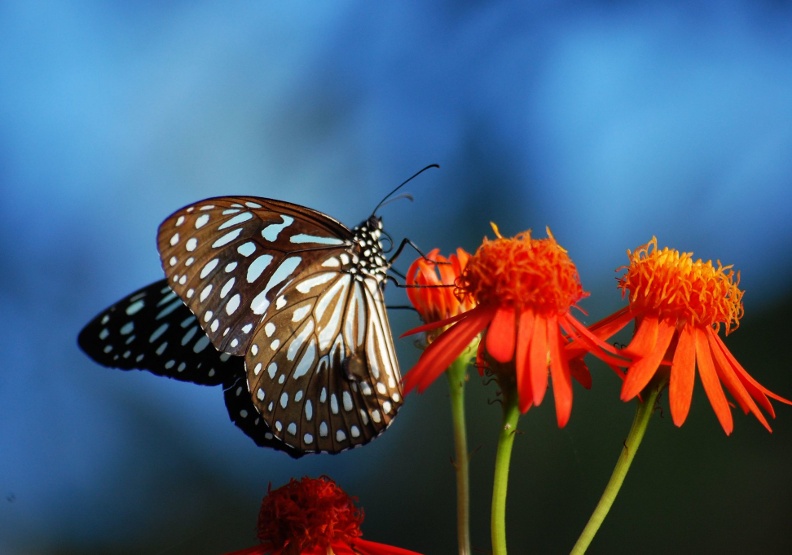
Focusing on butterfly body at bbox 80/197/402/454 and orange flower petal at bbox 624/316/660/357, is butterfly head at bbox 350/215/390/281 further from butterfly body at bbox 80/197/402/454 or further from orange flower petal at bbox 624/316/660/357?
orange flower petal at bbox 624/316/660/357

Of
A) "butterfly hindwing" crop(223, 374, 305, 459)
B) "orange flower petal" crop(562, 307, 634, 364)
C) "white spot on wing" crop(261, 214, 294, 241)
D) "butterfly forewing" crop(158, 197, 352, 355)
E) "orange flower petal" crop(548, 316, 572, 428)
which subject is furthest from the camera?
"butterfly hindwing" crop(223, 374, 305, 459)

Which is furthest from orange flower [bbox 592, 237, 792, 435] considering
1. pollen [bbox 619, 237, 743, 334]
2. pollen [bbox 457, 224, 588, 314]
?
pollen [bbox 457, 224, 588, 314]

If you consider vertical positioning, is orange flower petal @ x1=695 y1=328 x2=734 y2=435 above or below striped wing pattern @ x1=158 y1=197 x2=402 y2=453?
below

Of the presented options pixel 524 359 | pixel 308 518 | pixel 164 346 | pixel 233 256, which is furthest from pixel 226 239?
pixel 524 359

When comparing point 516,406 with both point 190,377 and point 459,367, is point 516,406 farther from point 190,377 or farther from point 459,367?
point 190,377

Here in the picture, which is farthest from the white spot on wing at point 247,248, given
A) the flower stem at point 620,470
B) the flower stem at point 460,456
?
the flower stem at point 620,470

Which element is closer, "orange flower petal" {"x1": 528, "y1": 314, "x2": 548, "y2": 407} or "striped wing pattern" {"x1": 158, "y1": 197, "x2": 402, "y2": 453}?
"orange flower petal" {"x1": 528, "y1": 314, "x2": 548, "y2": 407}

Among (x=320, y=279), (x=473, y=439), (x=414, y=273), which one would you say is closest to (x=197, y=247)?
(x=320, y=279)

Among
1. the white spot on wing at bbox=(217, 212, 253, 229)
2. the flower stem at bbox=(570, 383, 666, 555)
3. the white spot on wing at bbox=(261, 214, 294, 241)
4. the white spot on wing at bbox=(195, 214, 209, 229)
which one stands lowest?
the flower stem at bbox=(570, 383, 666, 555)
